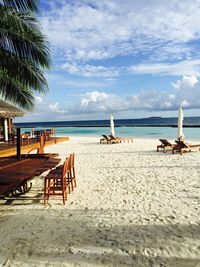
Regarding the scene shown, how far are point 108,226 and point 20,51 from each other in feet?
17.0

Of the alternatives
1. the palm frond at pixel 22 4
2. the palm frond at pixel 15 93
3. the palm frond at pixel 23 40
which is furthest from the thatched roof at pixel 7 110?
the palm frond at pixel 22 4

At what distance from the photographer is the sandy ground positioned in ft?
10.8

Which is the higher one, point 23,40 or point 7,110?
point 23,40

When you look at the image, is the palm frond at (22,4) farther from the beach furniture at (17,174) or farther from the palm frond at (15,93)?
the beach furniture at (17,174)

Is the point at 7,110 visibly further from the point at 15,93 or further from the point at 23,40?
the point at 23,40

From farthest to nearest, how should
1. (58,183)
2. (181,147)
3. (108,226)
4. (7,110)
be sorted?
(181,147)
(7,110)
(58,183)
(108,226)

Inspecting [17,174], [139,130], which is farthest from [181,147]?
[139,130]

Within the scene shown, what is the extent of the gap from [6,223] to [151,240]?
7.69 ft

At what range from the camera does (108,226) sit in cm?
423

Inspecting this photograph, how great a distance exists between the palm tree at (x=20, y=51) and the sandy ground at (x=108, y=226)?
9.64ft

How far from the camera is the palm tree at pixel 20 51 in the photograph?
6.58 metres

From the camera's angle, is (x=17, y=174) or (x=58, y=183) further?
(x=58, y=183)

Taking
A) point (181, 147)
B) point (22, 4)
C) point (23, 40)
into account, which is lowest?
point (181, 147)

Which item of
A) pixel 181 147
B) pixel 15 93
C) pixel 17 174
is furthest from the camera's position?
pixel 181 147
